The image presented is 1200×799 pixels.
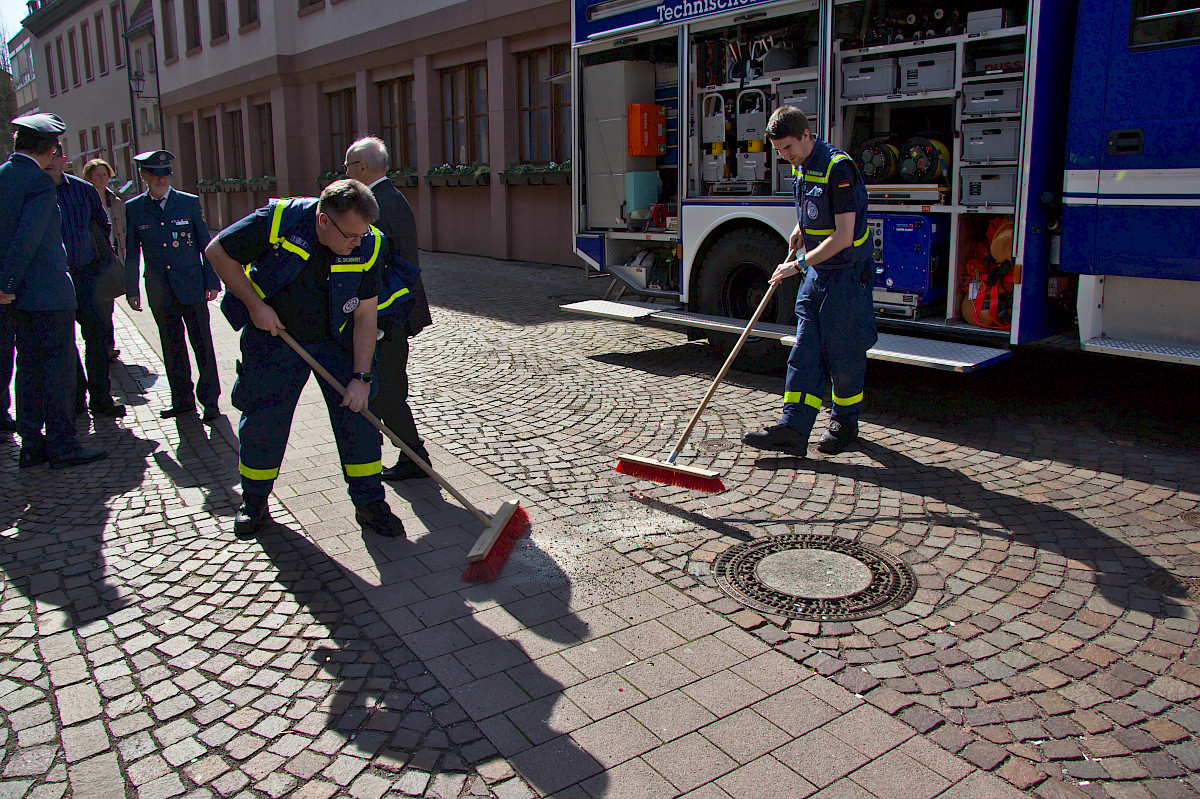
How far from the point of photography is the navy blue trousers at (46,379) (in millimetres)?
5422

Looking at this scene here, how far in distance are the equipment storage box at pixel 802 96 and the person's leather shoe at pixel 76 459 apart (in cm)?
558

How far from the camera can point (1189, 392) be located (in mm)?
6516

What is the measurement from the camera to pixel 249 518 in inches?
173

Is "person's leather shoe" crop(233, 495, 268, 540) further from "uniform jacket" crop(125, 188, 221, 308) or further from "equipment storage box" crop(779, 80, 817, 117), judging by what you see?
"equipment storage box" crop(779, 80, 817, 117)

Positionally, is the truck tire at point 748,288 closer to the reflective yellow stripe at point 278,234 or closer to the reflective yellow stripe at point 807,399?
the reflective yellow stripe at point 807,399

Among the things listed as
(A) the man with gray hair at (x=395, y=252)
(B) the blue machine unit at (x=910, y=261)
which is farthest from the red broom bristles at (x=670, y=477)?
(B) the blue machine unit at (x=910, y=261)

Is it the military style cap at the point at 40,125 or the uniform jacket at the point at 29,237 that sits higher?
the military style cap at the point at 40,125

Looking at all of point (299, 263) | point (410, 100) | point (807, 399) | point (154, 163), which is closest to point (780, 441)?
point (807, 399)

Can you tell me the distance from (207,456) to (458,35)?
1307 cm

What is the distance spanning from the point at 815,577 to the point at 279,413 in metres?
2.49

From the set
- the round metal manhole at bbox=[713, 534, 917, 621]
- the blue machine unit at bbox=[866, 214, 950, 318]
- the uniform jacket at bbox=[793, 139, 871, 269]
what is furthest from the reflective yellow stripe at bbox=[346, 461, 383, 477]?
the blue machine unit at bbox=[866, 214, 950, 318]

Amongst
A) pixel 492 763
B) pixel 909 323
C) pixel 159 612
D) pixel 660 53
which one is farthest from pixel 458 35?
pixel 492 763

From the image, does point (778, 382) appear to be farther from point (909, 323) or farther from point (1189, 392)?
point (1189, 392)

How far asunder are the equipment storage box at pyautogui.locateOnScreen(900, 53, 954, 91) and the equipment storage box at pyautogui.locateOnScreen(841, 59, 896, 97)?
83mm
